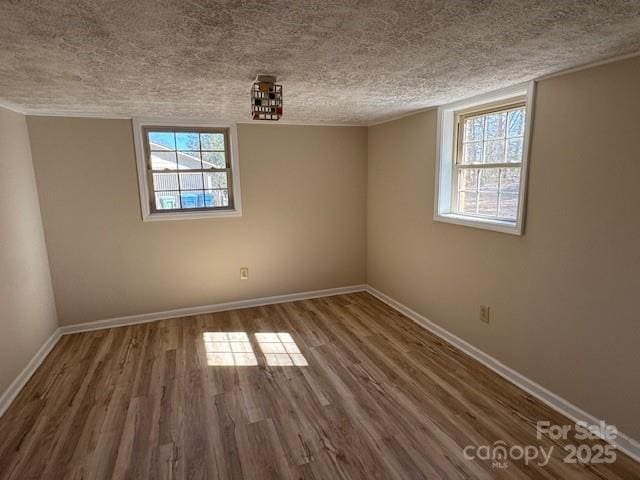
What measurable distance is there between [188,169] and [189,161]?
0.29 ft

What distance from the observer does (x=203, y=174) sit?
3.75 m

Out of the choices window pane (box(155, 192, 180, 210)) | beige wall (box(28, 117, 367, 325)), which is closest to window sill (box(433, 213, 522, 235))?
beige wall (box(28, 117, 367, 325))

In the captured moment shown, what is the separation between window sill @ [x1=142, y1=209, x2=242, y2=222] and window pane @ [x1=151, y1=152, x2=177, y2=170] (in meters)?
0.49

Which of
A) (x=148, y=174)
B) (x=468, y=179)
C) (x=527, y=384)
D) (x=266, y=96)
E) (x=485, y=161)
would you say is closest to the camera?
(x=266, y=96)

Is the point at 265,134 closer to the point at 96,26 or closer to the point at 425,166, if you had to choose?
the point at 425,166

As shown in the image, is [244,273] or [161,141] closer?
[161,141]

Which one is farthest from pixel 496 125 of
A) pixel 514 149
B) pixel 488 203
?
pixel 488 203

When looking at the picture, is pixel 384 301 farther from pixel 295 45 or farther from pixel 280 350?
pixel 295 45

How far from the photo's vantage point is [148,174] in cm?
353

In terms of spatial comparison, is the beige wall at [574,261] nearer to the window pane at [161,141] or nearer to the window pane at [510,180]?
the window pane at [510,180]

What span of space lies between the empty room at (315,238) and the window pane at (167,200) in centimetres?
1

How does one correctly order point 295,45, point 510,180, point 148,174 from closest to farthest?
point 295,45, point 510,180, point 148,174

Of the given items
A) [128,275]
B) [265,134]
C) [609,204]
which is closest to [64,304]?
[128,275]

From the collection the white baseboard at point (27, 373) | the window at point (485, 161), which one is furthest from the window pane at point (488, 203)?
the white baseboard at point (27, 373)
